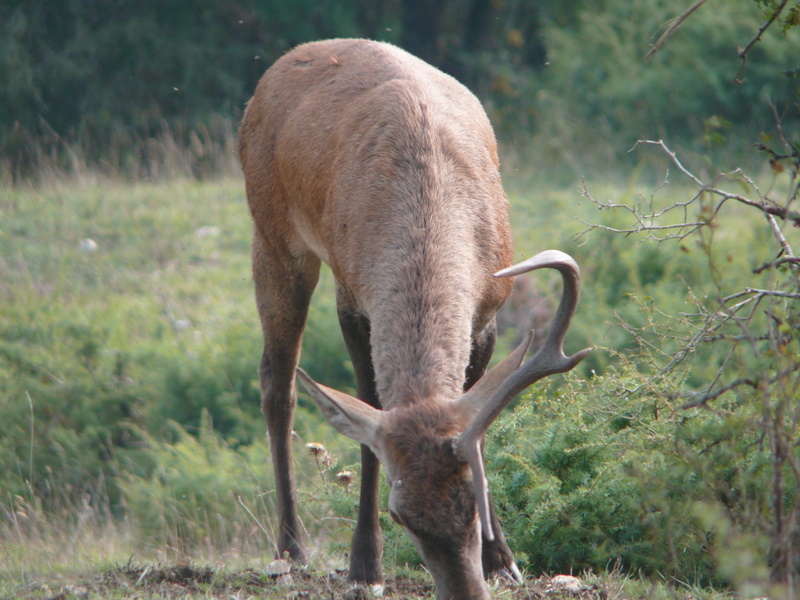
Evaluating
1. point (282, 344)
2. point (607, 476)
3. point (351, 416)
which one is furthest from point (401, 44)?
point (351, 416)

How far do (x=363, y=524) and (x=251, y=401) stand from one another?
4.59 meters

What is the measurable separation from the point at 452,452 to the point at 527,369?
16.6 inches

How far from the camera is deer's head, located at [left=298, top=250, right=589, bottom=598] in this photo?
3566mm

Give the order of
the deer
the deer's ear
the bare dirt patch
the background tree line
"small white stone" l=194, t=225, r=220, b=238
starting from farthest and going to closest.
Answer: the background tree line → "small white stone" l=194, t=225, r=220, b=238 → the bare dirt patch → the deer's ear → the deer

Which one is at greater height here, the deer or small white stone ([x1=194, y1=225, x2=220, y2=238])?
the deer

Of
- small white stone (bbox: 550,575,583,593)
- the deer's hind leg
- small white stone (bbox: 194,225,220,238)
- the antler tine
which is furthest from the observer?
small white stone (bbox: 194,225,220,238)

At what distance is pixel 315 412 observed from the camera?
9.05 metres

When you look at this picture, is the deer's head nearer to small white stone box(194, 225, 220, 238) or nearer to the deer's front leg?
the deer's front leg

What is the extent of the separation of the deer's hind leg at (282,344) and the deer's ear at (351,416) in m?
1.88

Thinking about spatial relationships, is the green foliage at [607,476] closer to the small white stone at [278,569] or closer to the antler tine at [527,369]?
the antler tine at [527,369]

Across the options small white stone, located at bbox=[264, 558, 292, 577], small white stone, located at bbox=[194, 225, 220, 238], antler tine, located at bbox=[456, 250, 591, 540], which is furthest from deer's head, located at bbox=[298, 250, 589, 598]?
small white stone, located at bbox=[194, 225, 220, 238]

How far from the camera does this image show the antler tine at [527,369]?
350cm

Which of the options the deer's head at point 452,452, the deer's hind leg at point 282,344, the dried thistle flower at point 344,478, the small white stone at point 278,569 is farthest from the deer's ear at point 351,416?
the deer's hind leg at point 282,344

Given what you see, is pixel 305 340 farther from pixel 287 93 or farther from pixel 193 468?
pixel 287 93
